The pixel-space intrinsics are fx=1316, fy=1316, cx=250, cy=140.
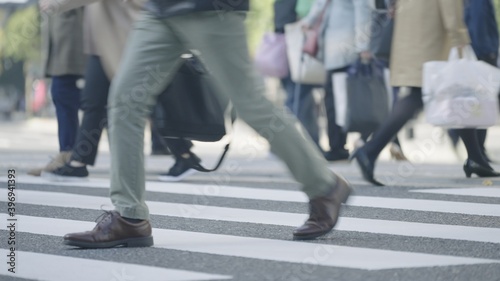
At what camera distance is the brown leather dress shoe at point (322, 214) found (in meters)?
5.55

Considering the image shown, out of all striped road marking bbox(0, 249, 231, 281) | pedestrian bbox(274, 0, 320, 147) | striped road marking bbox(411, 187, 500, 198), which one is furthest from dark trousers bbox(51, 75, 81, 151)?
striped road marking bbox(0, 249, 231, 281)

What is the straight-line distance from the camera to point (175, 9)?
17.3 ft

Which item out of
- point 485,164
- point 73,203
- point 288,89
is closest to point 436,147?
point 288,89

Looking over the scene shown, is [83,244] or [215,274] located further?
[83,244]

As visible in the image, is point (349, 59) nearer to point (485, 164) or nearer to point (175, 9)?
point (485, 164)

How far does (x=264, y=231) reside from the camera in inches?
237

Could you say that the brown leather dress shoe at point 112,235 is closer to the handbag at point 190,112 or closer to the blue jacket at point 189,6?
the handbag at point 190,112

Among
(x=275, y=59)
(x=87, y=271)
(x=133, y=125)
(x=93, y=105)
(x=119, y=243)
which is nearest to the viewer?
(x=87, y=271)

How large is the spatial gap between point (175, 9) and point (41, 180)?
13.5ft

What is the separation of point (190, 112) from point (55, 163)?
3488mm

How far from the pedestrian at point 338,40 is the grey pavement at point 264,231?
4.79ft

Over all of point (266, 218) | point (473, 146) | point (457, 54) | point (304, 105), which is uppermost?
point (457, 54)

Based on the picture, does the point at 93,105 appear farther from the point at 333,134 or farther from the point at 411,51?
the point at 333,134

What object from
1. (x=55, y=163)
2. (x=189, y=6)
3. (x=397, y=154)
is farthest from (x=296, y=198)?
(x=397, y=154)
